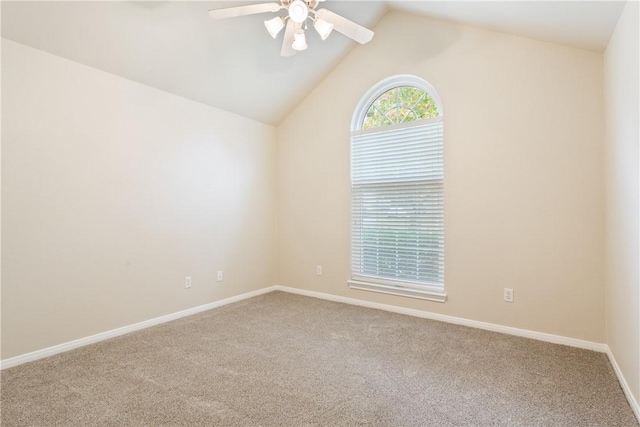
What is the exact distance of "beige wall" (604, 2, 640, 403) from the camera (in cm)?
179

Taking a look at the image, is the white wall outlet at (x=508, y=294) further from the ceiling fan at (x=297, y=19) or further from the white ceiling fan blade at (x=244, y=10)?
the white ceiling fan blade at (x=244, y=10)

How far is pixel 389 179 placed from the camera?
3658mm

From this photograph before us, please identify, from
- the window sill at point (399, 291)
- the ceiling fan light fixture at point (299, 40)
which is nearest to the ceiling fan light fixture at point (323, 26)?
the ceiling fan light fixture at point (299, 40)

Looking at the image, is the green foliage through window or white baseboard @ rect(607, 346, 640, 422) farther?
the green foliage through window

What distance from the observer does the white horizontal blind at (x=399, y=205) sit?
3.36 meters

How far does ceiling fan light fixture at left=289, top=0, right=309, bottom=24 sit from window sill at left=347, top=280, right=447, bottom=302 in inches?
106

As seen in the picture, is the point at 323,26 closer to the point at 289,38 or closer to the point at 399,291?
the point at 289,38

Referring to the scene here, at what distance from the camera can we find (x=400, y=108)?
3654 mm

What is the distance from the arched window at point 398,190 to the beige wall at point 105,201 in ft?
4.92

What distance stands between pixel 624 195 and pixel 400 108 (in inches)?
85.9

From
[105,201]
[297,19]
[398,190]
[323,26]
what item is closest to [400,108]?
[398,190]

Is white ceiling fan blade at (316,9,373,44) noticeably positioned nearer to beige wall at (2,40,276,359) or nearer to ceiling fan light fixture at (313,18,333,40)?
ceiling fan light fixture at (313,18,333,40)

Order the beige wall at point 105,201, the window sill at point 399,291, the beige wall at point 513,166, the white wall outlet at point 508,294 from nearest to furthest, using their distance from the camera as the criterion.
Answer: the beige wall at point 105,201 → the beige wall at point 513,166 → the white wall outlet at point 508,294 → the window sill at point 399,291

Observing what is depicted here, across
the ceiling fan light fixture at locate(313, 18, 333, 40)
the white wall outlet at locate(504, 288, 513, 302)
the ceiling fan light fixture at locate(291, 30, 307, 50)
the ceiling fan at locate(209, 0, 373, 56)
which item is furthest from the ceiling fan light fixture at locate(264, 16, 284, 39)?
the white wall outlet at locate(504, 288, 513, 302)
